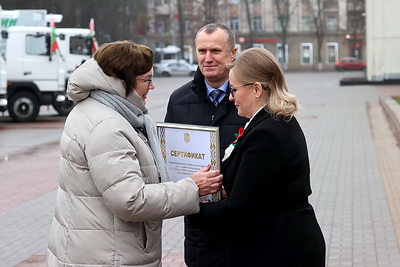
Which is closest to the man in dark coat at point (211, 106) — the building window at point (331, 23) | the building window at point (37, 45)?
the building window at point (37, 45)

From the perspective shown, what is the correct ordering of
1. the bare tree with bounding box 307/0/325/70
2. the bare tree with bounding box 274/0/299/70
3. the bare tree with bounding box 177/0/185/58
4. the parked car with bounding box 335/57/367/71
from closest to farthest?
the parked car with bounding box 335/57/367/71
the bare tree with bounding box 177/0/185/58
the bare tree with bounding box 274/0/299/70
the bare tree with bounding box 307/0/325/70

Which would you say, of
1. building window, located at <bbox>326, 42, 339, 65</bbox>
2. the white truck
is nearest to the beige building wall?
the white truck

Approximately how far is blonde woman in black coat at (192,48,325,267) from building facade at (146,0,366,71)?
9164 cm

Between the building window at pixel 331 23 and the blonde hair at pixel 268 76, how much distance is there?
95833 mm

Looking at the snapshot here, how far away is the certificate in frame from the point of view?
3.74 metres

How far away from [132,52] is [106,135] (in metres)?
0.36

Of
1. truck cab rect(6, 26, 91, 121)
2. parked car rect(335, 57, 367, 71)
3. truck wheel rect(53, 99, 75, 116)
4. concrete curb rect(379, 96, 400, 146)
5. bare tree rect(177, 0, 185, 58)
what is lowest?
parked car rect(335, 57, 367, 71)

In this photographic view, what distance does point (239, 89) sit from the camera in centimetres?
364

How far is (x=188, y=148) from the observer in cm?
385

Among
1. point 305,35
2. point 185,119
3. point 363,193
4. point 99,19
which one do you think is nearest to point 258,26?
point 305,35

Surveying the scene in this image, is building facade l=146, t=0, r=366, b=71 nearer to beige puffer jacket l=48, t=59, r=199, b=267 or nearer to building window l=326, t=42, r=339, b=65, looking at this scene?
building window l=326, t=42, r=339, b=65

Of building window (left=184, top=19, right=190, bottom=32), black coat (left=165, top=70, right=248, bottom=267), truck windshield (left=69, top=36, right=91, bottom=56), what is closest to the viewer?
black coat (left=165, top=70, right=248, bottom=267)

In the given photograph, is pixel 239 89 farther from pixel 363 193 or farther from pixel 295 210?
pixel 363 193

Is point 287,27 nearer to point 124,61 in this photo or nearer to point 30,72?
point 30,72
